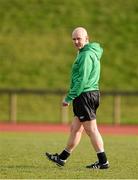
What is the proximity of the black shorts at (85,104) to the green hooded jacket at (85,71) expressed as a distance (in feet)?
0.28

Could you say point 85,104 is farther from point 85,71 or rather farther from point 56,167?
point 56,167

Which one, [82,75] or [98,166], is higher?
[82,75]

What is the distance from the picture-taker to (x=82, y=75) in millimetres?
10227

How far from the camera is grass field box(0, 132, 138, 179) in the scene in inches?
385

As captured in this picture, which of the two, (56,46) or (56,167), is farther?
(56,46)

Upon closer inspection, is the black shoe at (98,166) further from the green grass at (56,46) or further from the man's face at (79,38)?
the green grass at (56,46)

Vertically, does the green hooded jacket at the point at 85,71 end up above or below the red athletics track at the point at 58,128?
above

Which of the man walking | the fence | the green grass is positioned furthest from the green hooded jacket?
the green grass

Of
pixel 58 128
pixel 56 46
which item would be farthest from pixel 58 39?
pixel 58 128

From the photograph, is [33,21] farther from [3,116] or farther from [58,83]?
[3,116]

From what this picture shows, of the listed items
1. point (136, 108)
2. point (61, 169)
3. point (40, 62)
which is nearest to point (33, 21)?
point (40, 62)

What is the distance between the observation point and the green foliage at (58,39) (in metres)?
33.3

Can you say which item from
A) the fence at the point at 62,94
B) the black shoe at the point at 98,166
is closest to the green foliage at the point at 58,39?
the fence at the point at 62,94

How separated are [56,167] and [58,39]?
85.5ft
